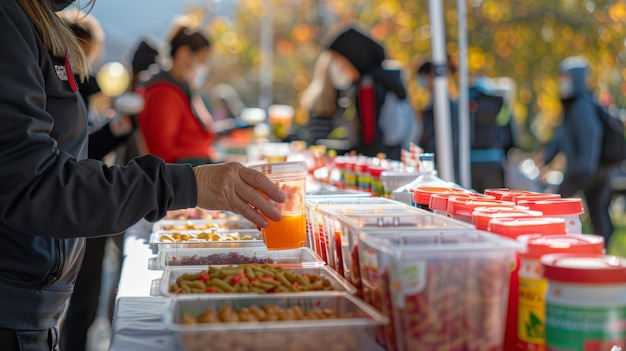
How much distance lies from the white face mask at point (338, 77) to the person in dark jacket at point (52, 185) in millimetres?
4679

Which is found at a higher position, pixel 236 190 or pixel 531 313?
pixel 236 190

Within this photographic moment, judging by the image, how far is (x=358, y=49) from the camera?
6.40 meters

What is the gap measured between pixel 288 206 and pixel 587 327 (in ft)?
2.97

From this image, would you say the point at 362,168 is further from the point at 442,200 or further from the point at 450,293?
the point at 450,293

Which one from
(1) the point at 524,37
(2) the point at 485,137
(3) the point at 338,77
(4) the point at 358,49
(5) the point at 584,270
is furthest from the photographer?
(1) the point at 524,37

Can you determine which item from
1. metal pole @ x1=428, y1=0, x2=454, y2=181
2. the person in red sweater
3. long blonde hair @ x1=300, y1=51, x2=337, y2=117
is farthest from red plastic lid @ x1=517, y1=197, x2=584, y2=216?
long blonde hair @ x1=300, y1=51, x2=337, y2=117

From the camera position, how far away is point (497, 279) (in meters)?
1.48

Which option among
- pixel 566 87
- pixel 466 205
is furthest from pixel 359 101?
pixel 466 205

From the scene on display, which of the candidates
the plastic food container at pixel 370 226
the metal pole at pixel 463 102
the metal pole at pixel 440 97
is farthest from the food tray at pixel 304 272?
the metal pole at pixel 463 102

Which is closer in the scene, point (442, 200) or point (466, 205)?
point (466, 205)

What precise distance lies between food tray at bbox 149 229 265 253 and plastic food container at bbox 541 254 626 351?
4.22ft

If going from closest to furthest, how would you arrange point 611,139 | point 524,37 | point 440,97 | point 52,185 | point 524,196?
point 52,185 < point 524,196 < point 440,97 < point 611,139 < point 524,37

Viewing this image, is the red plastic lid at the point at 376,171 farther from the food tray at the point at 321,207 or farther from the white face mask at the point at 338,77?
the white face mask at the point at 338,77

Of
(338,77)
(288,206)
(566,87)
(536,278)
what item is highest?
(338,77)
